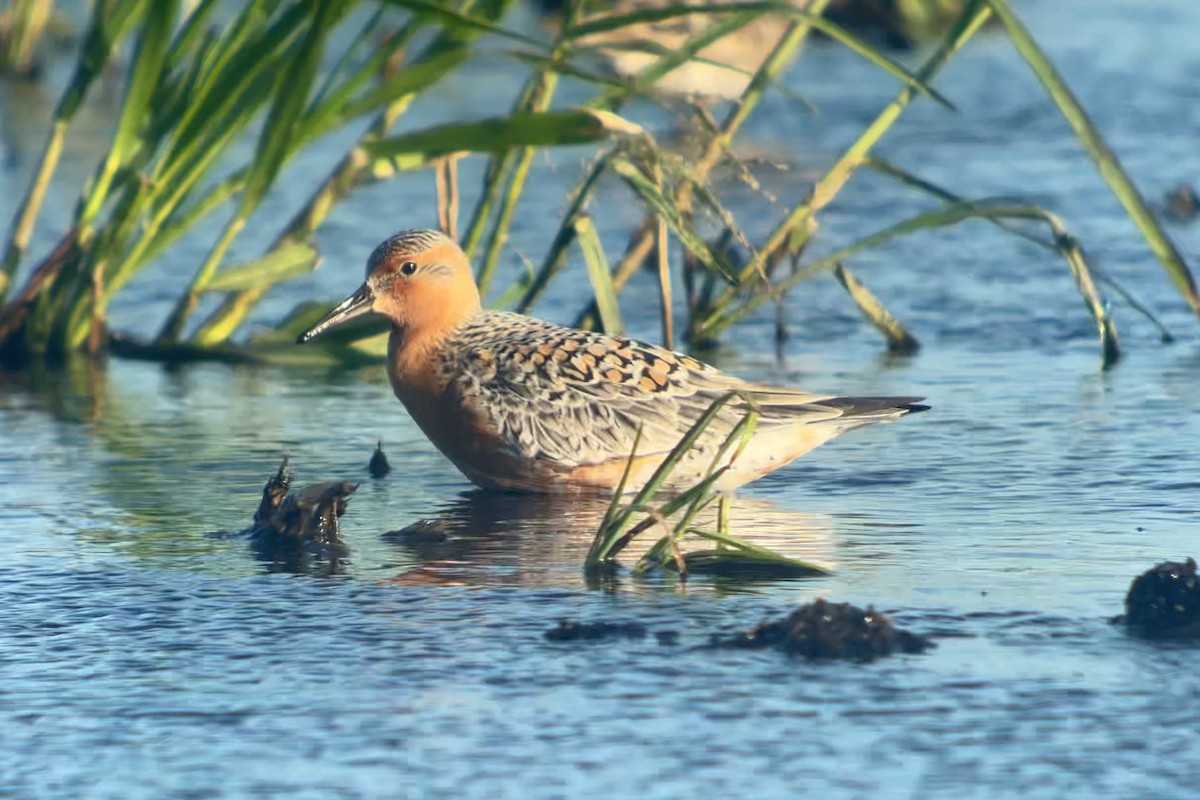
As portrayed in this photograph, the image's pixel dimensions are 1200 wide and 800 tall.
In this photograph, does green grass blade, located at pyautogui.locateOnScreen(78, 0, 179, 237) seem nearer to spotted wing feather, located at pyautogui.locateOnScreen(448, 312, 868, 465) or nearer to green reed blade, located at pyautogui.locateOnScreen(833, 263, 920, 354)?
spotted wing feather, located at pyautogui.locateOnScreen(448, 312, 868, 465)

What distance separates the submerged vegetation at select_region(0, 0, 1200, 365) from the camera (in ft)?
20.9

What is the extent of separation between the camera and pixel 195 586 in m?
5.41

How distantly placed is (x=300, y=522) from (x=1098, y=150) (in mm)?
2437

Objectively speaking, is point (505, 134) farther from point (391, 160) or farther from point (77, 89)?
point (77, 89)

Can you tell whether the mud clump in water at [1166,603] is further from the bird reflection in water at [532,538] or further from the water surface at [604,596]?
the bird reflection in water at [532,538]

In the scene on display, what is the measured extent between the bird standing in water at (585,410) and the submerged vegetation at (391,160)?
0.40 meters

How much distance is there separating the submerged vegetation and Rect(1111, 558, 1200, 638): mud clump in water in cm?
167

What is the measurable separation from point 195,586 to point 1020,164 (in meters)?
8.38

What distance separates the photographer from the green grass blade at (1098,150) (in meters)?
5.90

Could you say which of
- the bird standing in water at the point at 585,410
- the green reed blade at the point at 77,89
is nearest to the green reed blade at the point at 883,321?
the bird standing in water at the point at 585,410

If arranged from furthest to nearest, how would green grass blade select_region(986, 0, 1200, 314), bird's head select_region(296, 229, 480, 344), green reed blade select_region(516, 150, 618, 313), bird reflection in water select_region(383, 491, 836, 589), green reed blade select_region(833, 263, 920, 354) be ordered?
green reed blade select_region(833, 263, 920, 354)
green reed blade select_region(516, 150, 618, 313)
bird's head select_region(296, 229, 480, 344)
green grass blade select_region(986, 0, 1200, 314)
bird reflection in water select_region(383, 491, 836, 589)

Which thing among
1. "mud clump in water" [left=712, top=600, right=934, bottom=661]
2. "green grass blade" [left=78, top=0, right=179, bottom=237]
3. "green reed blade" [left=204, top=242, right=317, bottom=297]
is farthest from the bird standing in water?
"mud clump in water" [left=712, top=600, right=934, bottom=661]

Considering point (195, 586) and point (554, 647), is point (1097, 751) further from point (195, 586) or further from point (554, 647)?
point (195, 586)

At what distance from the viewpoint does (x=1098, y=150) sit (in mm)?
6184
